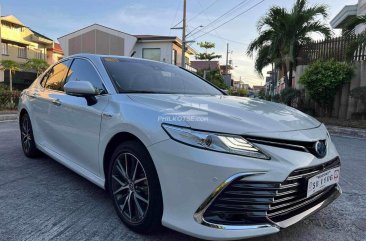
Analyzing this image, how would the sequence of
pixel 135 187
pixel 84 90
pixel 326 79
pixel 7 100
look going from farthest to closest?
pixel 7 100, pixel 326 79, pixel 84 90, pixel 135 187

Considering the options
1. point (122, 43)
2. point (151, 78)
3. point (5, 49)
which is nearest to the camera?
point (151, 78)

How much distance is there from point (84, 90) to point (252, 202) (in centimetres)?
180

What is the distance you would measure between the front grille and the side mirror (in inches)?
62.4

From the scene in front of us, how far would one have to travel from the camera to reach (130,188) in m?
2.68

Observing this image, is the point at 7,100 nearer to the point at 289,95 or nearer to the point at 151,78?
the point at 289,95

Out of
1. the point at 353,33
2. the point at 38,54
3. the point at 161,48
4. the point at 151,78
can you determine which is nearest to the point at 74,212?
the point at 151,78

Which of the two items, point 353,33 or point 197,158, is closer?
point 197,158

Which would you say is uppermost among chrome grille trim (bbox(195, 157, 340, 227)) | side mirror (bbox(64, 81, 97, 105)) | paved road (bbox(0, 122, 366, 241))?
side mirror (bbox(64, 81, 97, 105))

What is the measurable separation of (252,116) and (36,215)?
2.05 metres

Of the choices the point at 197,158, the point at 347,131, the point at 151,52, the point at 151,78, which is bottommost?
the point at 347,131

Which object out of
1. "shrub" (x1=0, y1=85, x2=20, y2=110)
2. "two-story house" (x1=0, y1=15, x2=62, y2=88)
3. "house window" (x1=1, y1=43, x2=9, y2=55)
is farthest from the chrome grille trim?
"house window" (x1=1, y1=43, x2=9, y2=55)

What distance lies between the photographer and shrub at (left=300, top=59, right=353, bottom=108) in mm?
10109

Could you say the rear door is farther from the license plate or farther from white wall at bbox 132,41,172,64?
white wall at bbox 132,41,172,64

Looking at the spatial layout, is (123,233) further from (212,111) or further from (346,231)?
(346,231)
